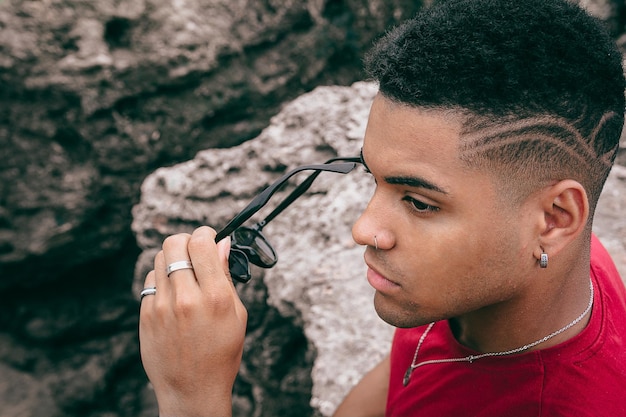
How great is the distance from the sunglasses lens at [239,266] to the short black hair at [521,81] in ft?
2.36

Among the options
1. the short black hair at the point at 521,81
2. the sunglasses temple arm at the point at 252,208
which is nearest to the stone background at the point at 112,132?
the sunglasses temple arm at the point at 252,208

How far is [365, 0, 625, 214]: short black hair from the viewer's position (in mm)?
1292

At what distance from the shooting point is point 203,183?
308 centimetres

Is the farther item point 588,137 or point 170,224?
point 170,224

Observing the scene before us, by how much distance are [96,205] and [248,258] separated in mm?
2260

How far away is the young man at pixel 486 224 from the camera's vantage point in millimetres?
1323

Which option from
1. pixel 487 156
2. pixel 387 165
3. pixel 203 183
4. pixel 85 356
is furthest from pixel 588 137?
pixel 85 356

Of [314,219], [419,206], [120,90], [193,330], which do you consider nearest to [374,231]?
[419,206]

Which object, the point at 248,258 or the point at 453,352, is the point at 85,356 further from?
the point at 453,352

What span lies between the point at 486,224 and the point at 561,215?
0.19 meters

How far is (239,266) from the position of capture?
1.73 meters

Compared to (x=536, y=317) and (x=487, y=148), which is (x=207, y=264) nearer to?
(x=487, y=148)

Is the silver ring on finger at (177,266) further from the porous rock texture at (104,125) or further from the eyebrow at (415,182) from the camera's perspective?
the porous rock texture at (104,125)

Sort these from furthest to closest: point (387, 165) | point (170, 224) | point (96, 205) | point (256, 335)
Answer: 1. point (96, 205)
2. point (170, 224)
3. point (256, 335)
4. point (387, 165)
